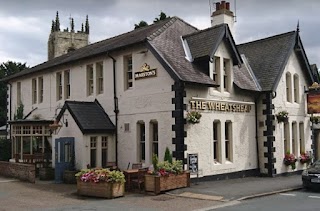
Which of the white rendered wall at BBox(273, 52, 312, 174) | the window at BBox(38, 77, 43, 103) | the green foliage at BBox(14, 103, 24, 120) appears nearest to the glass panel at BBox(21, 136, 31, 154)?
the window at BBox(38, 77, 43, 103)

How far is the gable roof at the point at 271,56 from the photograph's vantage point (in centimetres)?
2295

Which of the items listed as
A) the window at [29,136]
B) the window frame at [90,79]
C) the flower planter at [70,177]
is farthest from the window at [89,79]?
the flower planter at [70,177]

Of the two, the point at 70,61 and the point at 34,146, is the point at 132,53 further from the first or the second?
the point at 34,146

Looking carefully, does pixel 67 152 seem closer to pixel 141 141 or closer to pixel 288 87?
pixel 141 141

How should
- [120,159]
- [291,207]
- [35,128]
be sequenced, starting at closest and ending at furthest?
[291,207] → [120,159] → [35,128]

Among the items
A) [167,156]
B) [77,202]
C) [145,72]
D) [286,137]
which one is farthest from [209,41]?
[77,202]

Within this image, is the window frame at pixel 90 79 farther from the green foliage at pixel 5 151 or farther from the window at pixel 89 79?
the green foliage at pixel 5 151

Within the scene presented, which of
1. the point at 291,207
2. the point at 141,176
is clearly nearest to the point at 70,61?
the point at 141,176

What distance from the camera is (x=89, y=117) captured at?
20828 millimetres

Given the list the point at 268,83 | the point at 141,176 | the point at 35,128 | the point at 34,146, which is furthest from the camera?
the point at 34,146

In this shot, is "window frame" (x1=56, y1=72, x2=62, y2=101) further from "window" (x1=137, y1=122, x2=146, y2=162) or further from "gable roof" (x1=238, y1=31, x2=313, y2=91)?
"gable roof" (x1=238, y1=31, x2=313, y2=91)

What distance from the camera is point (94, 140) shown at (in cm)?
2025

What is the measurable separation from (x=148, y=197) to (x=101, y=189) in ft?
5.86

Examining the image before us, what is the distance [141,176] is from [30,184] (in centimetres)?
606
